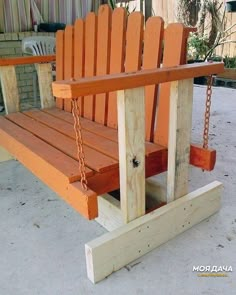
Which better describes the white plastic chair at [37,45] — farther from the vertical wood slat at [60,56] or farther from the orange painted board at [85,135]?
the orange painted board at [85,135]

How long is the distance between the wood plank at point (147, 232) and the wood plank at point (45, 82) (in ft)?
4.47

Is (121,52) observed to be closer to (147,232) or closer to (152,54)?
(152,54)

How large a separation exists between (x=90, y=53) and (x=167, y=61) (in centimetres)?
67

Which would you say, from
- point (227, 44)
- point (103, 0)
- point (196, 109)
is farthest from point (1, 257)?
point (227, 44)

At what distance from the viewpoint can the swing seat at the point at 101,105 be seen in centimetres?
119

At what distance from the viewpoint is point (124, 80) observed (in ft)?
A: 3.63

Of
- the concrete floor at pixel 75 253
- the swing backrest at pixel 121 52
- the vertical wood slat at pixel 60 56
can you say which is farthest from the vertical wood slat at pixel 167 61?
the vertical wood slat at pixel 60 56

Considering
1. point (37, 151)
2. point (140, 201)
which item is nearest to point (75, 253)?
point (140, 201)

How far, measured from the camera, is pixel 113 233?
1286 mm

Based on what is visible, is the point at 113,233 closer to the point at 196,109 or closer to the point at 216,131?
the point at 216,131

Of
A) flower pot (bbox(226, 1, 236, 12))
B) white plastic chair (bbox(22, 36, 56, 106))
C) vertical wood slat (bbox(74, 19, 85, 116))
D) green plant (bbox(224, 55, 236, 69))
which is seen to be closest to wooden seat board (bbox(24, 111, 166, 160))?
vertical wood slat (bbox(74, 19, 85, 116))

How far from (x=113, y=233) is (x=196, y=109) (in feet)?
8.98

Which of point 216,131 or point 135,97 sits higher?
point 135,97

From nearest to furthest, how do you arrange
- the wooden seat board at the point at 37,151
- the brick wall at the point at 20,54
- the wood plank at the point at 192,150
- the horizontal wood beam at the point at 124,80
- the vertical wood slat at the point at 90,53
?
1. the horizontal wood beam at the point at 124,80
2. the wooden seat board at the point at 37,151
3. the wood plank at the point at 192,150
4. the vertical wood slat at the point at 90,53
5. the brick wall at the point at 20,54
